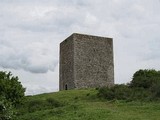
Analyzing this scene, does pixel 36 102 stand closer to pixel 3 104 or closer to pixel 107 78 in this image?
pixel 3 104

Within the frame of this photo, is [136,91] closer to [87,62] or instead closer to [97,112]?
[97,112]

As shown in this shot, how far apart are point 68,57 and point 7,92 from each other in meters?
19.3

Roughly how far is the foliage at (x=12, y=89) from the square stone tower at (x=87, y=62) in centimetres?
1608

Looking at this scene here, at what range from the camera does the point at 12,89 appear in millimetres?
24281

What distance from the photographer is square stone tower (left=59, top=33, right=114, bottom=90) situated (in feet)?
135

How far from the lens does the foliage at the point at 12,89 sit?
79.0 ft

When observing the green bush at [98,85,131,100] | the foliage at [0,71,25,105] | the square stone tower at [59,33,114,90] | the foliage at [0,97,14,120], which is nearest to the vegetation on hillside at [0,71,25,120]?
the foliage at [0,71,25,105]

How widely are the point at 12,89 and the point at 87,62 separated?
18.2 metres

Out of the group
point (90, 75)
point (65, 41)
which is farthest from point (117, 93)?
point (65, 41)

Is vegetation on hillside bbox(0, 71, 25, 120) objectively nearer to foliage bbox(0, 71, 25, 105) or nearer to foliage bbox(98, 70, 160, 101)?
foliage bbox(0, 71, 25, 105)

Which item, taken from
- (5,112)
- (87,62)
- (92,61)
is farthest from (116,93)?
(92,61)

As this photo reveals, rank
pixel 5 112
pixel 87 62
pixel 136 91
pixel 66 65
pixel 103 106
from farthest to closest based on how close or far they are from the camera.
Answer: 1. pixel 66 65
2. pixel 87 62
3. pixel 136 91
4. pixel 103 106
5. pixel 5 112

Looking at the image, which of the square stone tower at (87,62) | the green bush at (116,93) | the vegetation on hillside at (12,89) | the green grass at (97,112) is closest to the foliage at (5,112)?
the green grass at (97,112)

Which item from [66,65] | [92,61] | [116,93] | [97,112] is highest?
[92,61]
